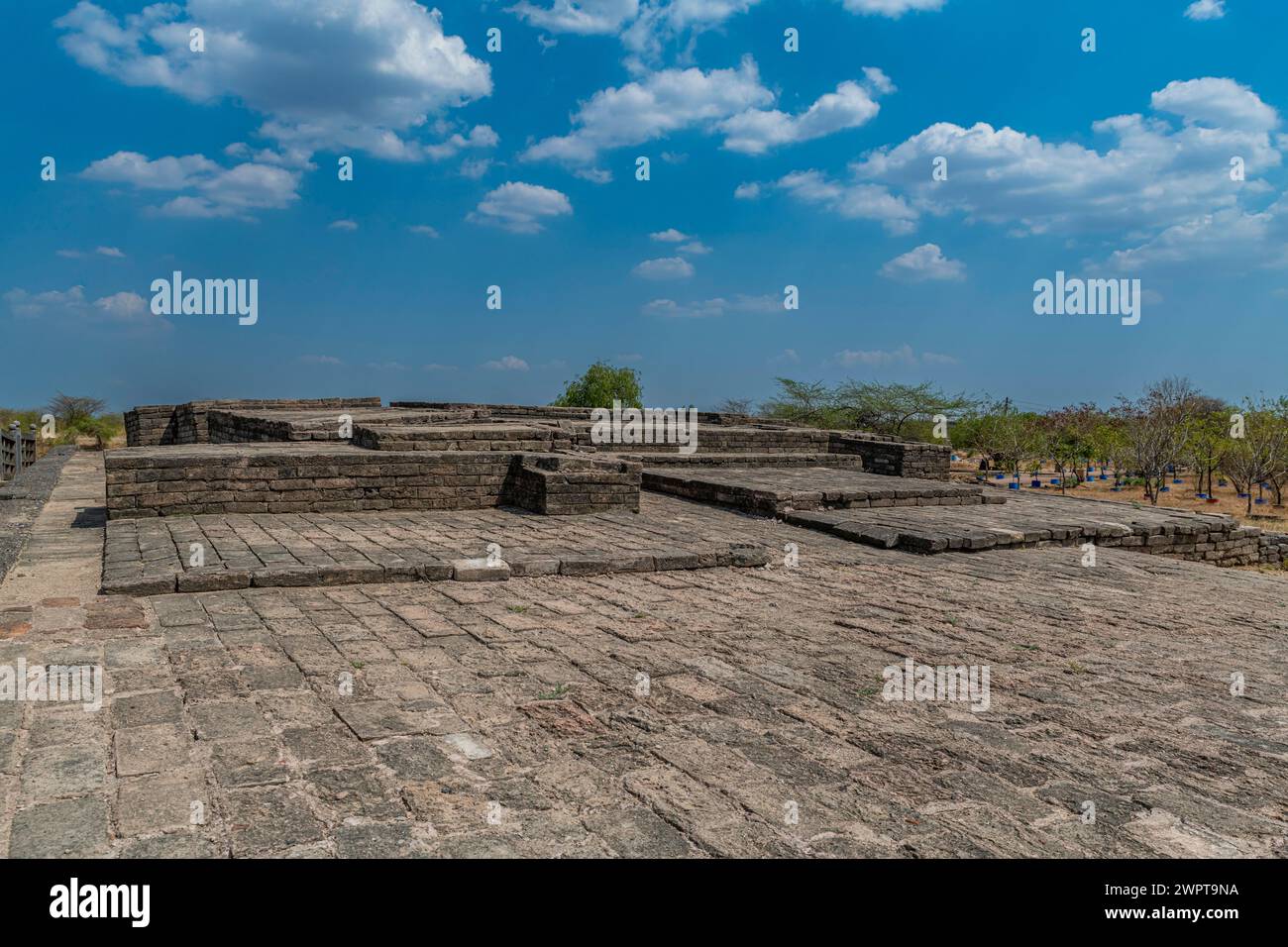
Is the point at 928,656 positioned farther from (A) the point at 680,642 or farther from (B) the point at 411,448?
(B) the point at 411,448

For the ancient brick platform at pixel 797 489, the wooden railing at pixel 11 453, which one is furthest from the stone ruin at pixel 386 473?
the wooden railing at pixel 11 453

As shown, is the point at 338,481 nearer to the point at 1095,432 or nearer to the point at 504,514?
the point at 504,514

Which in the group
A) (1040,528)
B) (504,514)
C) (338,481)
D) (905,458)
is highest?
(905,458)

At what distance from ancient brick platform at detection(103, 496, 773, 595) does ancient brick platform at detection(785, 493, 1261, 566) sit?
Answer: 35.1 inches

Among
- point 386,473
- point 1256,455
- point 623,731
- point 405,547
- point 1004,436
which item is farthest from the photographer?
point 1004,436

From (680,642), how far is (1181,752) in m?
2.23

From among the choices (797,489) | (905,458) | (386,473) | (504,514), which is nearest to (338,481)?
(386,473)

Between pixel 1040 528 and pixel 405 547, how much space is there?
609 cm

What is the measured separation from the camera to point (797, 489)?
10.2 metres

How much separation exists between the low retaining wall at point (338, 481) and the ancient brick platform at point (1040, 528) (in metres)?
2.39

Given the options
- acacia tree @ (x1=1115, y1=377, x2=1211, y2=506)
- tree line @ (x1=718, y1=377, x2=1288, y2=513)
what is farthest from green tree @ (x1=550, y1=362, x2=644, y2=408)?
A: acacia tree @ (x1=1115, y1=377, x2=1211, y2=506)

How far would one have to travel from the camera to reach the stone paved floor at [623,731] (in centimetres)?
257

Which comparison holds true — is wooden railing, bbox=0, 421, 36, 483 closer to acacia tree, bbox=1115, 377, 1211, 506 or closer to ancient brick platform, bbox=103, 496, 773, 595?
ancient brick platform, bbox=103, 496, 773, 595
